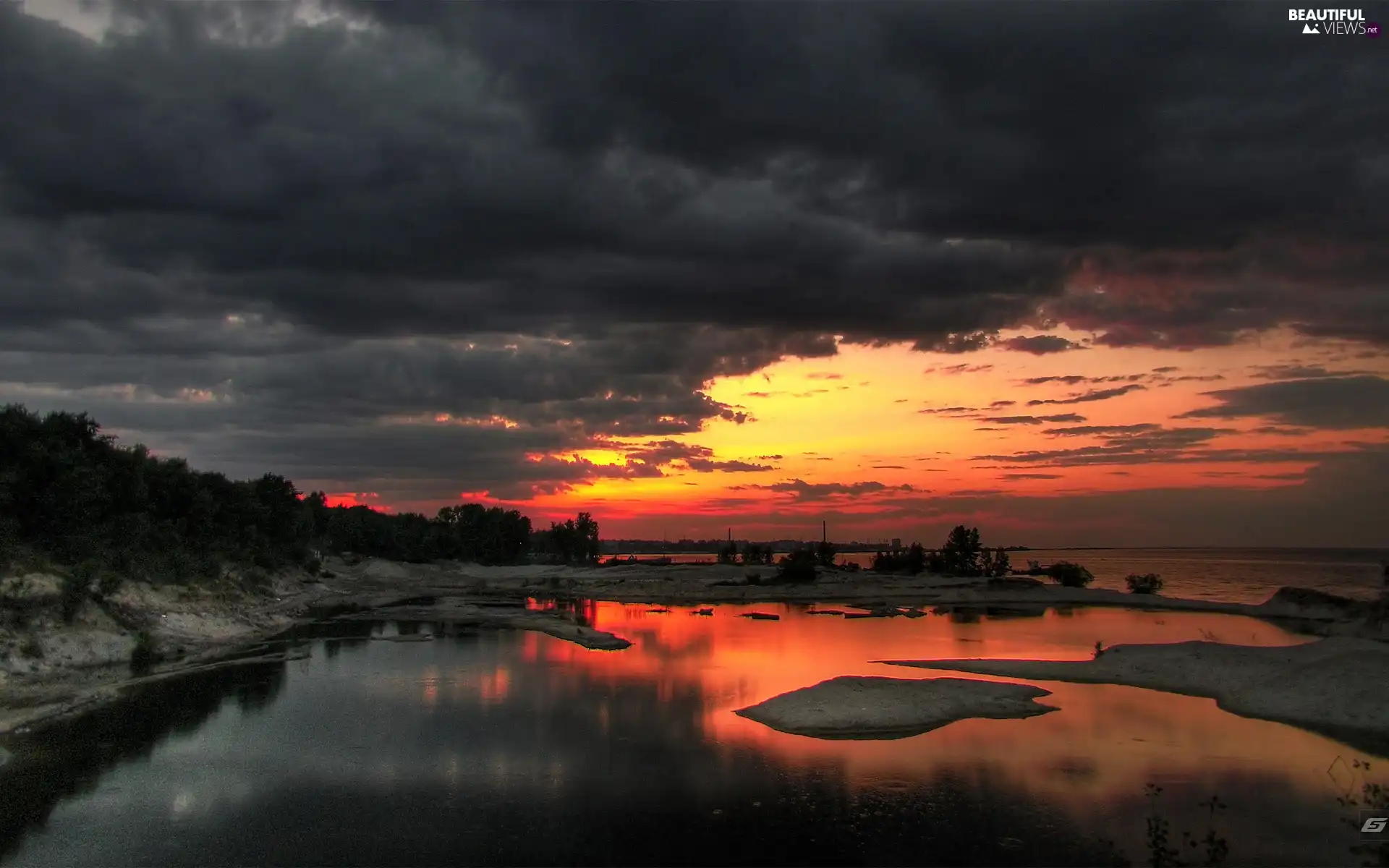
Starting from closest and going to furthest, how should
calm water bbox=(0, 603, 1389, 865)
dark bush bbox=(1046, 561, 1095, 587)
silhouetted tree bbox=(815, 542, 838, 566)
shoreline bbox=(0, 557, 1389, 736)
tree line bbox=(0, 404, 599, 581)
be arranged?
calm water bbox=(0, 603, 1389, 865)
shoreline bbox=(0, 557, 1389, 736)
tree line bbox=(0, 404, 599, 581)
dark bush bbox=(1046, 561, 1095, 587)
silhouetted tree bbox=(815, 542, 838, 566)

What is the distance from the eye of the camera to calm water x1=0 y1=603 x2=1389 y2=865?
70.9ft

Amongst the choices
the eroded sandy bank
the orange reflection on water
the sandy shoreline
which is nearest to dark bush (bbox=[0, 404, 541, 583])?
the orange reflection on water

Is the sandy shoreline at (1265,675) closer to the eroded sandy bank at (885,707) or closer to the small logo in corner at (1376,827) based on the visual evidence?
the eroded sandy bank at (885,707)

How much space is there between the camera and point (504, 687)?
45.3 m

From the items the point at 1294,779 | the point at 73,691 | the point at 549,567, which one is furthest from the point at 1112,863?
the point at 549,567

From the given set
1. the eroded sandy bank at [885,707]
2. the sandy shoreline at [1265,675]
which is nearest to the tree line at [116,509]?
the eroded sandy bank at [885,707]

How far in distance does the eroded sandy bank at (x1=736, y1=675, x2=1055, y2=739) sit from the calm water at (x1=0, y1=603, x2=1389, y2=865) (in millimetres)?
1102

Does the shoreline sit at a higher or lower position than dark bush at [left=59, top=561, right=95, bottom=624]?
lower

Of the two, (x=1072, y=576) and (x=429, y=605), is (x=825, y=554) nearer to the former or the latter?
(x=1072, y=576)

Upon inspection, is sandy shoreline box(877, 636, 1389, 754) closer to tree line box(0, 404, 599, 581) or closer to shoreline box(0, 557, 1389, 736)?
shoreline box(0, 557, 1389, 736)

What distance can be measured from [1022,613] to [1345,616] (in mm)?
32902

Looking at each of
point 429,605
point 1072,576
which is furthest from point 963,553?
point 429,605

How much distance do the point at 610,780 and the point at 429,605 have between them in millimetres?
84476

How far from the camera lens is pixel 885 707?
1438 inches
